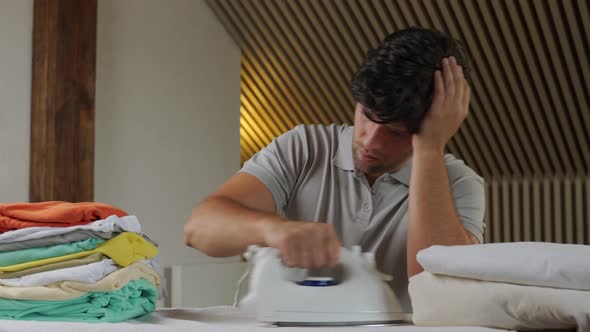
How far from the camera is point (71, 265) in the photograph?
1.32m

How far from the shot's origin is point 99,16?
3951 mm

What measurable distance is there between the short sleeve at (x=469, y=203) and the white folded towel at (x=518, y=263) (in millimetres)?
720

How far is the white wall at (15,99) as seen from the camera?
3359 millimetres

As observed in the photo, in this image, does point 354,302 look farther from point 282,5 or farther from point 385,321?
point 282,5

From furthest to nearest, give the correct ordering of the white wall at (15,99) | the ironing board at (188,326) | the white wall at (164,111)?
the white wall at (164,111)
the white wall at (15,99)
the ironing board at (188,326)

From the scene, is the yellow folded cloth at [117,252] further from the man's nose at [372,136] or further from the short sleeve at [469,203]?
the short sleeve at [469,203]

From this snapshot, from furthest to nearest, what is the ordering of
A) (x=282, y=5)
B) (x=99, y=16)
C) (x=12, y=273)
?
1. (x=282, y=5)
2. (x=99, y=16)
3. (x=12, y=273)

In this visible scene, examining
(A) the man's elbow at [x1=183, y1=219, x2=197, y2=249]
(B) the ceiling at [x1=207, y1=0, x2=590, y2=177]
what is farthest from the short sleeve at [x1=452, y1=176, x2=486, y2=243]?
(B) the ceiling at [x1=207, y1=0, x2=590, y2=177]

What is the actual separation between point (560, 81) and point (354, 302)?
4.25 meters

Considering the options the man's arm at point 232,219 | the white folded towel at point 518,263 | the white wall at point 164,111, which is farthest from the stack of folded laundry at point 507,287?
the white wall at point 164,111

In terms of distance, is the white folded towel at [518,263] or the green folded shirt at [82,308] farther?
the green folded shirt at [82,308]

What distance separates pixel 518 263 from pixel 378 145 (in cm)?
70

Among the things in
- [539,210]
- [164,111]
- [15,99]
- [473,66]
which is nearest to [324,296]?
[15,99]

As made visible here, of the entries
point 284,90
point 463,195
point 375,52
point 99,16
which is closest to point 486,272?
point 375,52
